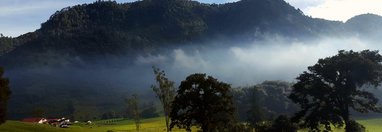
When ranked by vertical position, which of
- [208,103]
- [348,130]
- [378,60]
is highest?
[378,60]

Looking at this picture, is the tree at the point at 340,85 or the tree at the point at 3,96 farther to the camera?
the tree at the point at 340,85

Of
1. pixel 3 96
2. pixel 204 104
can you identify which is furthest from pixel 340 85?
pixel 3 96

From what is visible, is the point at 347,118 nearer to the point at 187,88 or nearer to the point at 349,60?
the point at 349,60

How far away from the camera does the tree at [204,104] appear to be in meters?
71.2

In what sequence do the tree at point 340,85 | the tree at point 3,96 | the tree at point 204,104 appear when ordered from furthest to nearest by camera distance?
the tree at point 340,85
the tree at point 3,96
the tree at point 204,104

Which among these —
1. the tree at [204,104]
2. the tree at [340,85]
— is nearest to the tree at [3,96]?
the tree at [204,104]

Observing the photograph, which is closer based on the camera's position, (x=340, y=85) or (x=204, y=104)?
(x=204, y=104)

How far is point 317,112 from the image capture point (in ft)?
282

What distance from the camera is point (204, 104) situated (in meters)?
71.4

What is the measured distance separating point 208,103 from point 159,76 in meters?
62.4

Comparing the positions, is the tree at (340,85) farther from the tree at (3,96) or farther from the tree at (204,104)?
the tree at (3,96)

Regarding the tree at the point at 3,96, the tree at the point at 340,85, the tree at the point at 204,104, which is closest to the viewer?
the tree at the point at 204,104

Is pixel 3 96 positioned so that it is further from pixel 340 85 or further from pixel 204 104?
pixel 340 85

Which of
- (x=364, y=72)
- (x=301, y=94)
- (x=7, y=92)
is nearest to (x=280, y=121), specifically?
(x=301, y=94)
